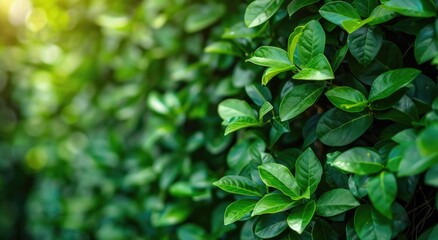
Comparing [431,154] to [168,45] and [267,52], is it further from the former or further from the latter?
[168,45]

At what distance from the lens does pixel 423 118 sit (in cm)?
87

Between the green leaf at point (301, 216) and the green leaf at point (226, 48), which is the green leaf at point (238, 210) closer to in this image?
the green leaf at point (301, 216)

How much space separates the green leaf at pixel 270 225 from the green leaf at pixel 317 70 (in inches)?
13.6

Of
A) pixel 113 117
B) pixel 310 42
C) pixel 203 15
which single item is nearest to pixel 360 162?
pixel 310 42

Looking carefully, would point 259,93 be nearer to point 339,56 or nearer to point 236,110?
point 236,110

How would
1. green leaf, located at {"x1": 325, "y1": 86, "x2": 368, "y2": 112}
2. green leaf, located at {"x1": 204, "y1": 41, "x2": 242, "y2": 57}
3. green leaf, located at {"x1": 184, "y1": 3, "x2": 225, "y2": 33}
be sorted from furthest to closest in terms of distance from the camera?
green leaf, located at {"x1": 184, "y1": 3, "x2": 225, "y2": 33} < green leaf, located at {"x1": 204, "y1": 41, "x2": 242, "y2": 57} < green leaf, located at {"x1": 325, "y1": 86, "x2": 368, "y2": 112}

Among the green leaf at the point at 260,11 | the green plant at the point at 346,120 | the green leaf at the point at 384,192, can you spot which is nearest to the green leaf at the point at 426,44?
the green plant at the point at 346,120

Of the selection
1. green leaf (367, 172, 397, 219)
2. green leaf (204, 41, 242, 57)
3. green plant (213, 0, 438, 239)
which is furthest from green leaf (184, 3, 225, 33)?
green leaf (367, 172, 397, 219)

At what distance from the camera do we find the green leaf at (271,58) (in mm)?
997

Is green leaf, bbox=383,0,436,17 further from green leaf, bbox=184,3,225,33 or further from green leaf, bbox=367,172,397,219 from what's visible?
green leaf, bbox=184,3,225,33

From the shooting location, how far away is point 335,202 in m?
0.96

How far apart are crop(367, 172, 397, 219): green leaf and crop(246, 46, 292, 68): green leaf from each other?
327mm

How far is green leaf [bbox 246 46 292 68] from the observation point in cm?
100

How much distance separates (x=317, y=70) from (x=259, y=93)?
0.23 m
